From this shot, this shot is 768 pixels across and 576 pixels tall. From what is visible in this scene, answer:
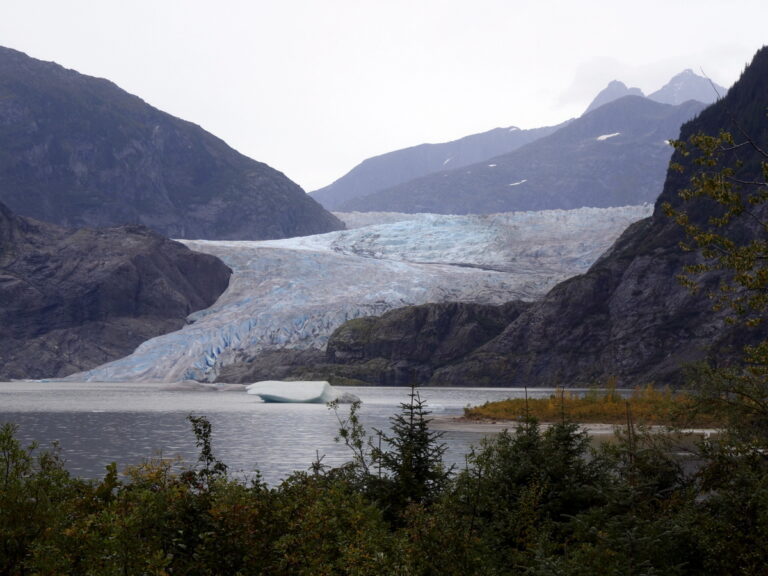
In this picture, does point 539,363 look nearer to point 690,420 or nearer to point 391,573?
point 690,420

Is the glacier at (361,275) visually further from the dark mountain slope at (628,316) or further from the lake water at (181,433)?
the lake water at (181,433)

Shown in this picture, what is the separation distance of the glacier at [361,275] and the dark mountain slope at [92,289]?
8.36 metres

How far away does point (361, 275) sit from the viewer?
12656 cm

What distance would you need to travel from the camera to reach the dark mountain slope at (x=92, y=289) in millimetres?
162875

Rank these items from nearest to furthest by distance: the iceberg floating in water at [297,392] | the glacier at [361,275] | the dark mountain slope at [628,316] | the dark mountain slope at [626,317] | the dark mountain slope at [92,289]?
the iceberg floating in water at [297,392] → the dark mountain slope at [626,317] → the dark mountain slope at [628,316] → the glacier at [361,275] → the dark mountain slope at [92,289]

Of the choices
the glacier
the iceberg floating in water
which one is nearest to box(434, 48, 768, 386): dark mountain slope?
Result: the glacier

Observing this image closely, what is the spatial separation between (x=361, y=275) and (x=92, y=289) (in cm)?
6786

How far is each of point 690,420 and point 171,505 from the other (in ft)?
30.9

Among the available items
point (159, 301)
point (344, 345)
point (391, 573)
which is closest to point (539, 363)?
point (344, 345)

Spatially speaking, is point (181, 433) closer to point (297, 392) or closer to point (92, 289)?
point (297, 392)

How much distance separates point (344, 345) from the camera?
130 m

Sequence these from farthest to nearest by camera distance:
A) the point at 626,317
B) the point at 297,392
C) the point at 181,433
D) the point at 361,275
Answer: the point at 361,275 < the point at 626,317 < the point at 297,392 < the point at 181,433

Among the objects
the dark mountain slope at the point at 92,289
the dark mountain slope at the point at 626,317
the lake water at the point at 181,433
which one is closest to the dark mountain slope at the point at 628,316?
the dark mountain slope at the point at 626,317

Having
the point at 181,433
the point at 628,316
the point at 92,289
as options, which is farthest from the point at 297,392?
the point at 92,289
